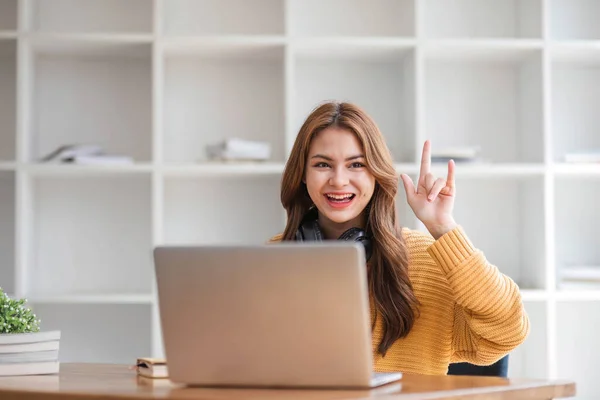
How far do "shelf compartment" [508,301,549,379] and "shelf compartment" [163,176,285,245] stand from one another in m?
1.10

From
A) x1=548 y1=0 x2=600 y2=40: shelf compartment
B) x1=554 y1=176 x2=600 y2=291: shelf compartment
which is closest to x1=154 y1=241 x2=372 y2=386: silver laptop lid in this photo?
x1=554 y1=176 x2=600 y2=291: shelf compartment

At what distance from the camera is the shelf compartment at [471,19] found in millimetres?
3646

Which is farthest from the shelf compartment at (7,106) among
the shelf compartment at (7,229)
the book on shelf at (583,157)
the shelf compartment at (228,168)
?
the book on shelf at (583,157)

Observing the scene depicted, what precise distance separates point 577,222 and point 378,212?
5.68 feet

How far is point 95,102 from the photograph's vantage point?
3.54m

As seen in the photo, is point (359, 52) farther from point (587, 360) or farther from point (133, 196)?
point (587, 360)

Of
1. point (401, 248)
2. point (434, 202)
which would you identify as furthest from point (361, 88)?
point (434, 202)

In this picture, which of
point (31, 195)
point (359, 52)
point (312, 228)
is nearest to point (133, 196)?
point (31, 195)

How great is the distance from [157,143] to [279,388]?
78.3 inches

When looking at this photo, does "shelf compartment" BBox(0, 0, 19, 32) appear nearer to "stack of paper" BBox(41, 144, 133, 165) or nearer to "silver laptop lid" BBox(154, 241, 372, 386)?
"stack of paper" BBox(41, 144, 133, 165)

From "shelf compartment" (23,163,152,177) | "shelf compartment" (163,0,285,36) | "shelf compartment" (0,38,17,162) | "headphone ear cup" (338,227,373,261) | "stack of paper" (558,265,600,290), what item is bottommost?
"stack of paper" (558,265,600,290)

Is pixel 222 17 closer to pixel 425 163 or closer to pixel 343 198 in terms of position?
pixel 343 198

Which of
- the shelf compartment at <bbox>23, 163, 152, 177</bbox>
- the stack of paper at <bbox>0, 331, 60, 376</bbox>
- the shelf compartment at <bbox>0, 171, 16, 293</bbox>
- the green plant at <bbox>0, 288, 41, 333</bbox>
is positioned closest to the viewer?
the stack of paper at <bbox>0, 331, 60, 376</bbox>

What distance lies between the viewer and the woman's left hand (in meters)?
1.94
